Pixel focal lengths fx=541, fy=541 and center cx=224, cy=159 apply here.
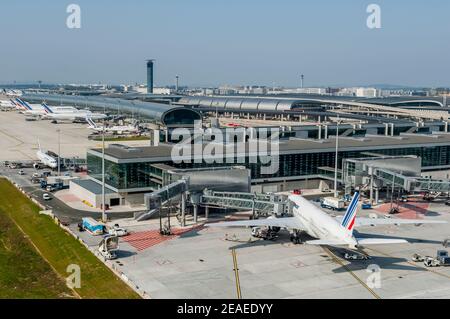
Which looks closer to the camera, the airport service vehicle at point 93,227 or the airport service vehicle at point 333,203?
the airport service vehicle at point 93,227

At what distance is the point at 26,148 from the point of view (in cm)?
17225

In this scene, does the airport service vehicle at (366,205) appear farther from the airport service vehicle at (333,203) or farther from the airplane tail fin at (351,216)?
the airplane tail fin at (351,216)

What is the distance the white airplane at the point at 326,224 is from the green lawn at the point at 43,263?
15314 mm

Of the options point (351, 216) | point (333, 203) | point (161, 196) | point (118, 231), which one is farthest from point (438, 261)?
point (118, 231)

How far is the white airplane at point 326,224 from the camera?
5834cm

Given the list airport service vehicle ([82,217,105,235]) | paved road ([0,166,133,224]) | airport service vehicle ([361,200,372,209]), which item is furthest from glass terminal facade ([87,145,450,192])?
airport service vehicle ([361,200,372,209])

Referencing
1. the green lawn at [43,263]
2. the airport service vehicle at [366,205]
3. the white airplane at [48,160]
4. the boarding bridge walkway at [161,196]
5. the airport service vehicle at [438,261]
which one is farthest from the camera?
the white airplane at [48,160]

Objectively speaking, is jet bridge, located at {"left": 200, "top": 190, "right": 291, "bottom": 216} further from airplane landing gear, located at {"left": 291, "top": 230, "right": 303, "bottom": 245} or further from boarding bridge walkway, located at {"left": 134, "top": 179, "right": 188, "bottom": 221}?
airplane landing gear, located at {"left": 291, "top": 230, "right": 303, "bottom": 245}

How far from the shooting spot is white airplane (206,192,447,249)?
5834cm

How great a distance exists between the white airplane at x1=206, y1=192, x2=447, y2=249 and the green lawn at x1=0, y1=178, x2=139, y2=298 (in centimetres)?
1531

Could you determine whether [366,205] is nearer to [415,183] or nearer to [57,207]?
[415,183]

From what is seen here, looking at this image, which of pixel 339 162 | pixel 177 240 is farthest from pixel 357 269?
pixel 339 162

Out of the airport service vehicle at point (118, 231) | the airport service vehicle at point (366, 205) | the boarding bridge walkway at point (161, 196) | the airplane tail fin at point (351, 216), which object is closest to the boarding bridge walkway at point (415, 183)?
the airport service vehicle at point (366, 205)
